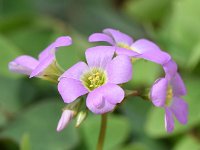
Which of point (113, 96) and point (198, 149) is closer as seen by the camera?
point (113, 96)

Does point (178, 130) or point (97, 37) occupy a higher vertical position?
point (97, 37)

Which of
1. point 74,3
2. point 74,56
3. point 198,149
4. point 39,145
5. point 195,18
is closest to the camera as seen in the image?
point 39,145

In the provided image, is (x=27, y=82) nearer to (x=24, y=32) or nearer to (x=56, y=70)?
(x=24, y=32)

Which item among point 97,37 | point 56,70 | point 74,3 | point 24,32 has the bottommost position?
point 74,3

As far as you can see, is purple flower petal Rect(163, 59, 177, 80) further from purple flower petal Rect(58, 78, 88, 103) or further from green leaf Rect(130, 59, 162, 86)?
green leaf Rect(130, 59, 162, 86)

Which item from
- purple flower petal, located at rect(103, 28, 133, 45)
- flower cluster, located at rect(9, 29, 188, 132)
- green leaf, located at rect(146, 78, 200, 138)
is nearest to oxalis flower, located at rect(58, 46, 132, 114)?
flower cluster, located at rect(9, 29, 188, 132)

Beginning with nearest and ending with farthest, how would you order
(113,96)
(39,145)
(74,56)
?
(113,96) → (39,145) → (74,56)

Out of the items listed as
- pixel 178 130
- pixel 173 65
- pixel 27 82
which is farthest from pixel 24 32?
pixel 173 65
